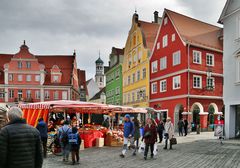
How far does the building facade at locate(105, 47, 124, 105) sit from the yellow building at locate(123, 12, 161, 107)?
11.5ft

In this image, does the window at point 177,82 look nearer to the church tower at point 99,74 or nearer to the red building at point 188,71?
the red building at point 188,71

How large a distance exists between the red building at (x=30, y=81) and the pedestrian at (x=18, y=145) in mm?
56068

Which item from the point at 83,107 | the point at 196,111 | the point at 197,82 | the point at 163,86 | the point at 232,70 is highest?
the point at 232,70

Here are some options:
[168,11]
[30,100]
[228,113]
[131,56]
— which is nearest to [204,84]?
[168,11]

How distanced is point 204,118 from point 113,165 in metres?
24.1

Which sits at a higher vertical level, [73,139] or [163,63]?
[163,63]

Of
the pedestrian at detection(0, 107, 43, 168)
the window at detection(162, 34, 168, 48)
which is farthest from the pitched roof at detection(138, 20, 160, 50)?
the pedestrian at detection(0, 107, 43, 168)

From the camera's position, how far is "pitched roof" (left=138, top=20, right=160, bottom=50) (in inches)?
1713

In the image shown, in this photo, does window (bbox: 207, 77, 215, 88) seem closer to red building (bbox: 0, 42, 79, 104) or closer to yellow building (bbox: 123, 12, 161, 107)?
yellow building (bbox: 123, 12, 161, 107)

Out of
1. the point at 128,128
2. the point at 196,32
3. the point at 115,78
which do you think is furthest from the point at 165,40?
the point at 128,128

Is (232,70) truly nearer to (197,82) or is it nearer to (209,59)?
(197,82)

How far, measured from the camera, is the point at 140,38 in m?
44.2

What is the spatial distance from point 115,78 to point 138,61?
45.3ft

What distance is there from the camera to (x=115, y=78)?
5812cm
